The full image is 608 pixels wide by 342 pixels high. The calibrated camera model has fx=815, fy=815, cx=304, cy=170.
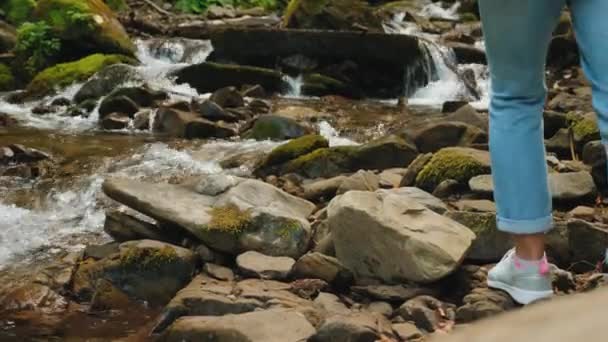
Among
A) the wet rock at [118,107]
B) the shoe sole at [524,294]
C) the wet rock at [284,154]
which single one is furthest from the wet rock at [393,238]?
the wet rock at [118,107]

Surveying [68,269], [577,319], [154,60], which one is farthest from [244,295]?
[154,60]

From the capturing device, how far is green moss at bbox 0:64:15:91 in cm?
1279

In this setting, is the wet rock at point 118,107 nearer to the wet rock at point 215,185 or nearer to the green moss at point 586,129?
the wet rock at point 215,185

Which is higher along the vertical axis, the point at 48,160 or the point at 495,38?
the point at 495,38

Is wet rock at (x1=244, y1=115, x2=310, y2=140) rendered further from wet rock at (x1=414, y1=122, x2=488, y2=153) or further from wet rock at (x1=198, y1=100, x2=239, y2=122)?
wet rock at (x1=414, y1=122, x2=488, y2=153)

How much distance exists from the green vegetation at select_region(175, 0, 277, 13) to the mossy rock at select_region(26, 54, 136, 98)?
245 inches

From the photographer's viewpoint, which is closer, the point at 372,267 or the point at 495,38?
the point at 495,38

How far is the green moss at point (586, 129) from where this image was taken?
19.2ft

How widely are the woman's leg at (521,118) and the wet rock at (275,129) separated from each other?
20.1 ft

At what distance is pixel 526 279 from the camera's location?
2.58m

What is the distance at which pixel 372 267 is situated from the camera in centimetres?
→ 382

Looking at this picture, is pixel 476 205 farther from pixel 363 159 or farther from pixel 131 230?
pixel 131 230

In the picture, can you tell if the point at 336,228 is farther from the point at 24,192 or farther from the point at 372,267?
the point at 24,192

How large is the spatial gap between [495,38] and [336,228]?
68.8 inches
